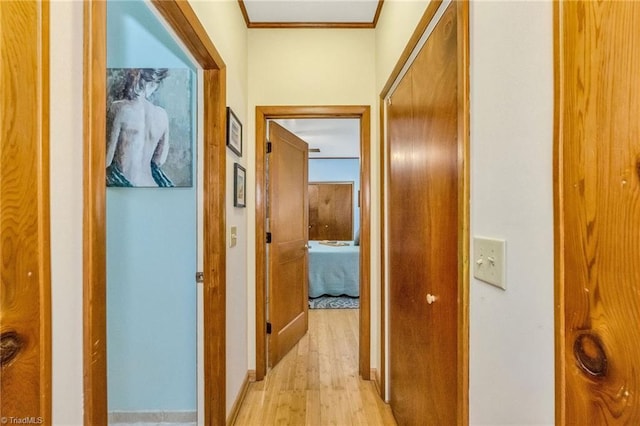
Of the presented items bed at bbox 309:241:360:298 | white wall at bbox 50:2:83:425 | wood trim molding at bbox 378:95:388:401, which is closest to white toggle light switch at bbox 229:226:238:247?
wood trim molding at bbox 378:95:388:401

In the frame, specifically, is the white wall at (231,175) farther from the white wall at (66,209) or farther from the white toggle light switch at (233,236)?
the white wall at (66,209)

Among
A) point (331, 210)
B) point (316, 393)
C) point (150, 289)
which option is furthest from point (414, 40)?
point (331, 210)

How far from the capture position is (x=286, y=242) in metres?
2.68

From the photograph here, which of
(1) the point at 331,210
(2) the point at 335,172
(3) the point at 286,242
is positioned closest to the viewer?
(3) the point at 286,242

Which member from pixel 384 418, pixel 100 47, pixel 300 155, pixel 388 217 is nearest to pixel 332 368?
pixel 384 418

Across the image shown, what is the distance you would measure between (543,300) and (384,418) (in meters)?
1.66

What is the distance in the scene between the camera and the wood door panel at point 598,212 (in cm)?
43

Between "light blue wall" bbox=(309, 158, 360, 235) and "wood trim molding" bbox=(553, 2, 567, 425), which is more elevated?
"light blue wall" bbox=(309, 158, 360, 235)

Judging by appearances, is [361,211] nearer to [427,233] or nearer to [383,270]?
[383,270]

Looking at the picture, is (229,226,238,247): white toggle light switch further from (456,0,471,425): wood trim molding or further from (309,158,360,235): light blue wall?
(309,158,360,235): light blue wall

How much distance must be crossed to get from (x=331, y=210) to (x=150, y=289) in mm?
5653

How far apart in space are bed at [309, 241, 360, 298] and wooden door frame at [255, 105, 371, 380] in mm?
1987

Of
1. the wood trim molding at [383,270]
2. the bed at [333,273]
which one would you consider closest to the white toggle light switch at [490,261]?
the wood trim molding at [383,270]

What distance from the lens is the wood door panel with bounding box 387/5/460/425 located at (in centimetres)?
104
